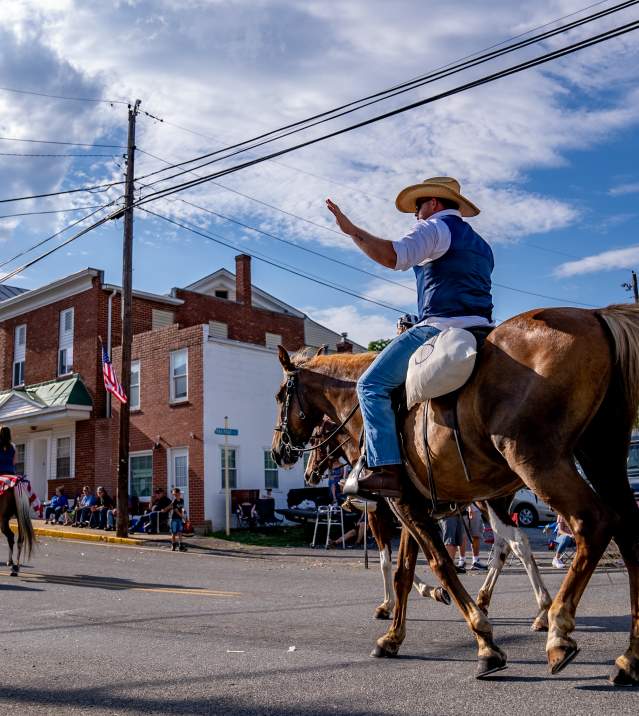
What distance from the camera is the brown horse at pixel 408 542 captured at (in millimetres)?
6332

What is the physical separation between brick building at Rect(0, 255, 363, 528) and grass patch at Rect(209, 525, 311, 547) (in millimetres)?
2043

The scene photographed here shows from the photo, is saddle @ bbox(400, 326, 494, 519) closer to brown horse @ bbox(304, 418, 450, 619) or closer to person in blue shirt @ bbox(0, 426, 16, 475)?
brown horse @ bbox(304, 418, 450, 619)

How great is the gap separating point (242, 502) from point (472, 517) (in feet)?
44.3

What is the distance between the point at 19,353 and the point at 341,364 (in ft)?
107

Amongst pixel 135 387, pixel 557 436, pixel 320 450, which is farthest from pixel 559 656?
pixel 135 387

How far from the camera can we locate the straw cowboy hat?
558 cm

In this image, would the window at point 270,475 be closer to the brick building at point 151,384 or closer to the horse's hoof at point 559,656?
the brick building at point 151,384

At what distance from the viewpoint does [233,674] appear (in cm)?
511

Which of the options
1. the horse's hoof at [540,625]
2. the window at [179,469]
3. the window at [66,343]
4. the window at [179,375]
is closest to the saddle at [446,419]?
the horse's hoof at [540,625]

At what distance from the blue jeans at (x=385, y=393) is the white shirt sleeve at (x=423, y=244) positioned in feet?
1.79

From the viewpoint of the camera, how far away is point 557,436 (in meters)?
4.36

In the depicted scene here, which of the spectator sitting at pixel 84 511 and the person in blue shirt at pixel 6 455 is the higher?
the person in blue shirt at pixel 6 455

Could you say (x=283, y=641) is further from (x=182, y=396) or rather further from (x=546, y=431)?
(x=182, y=396)

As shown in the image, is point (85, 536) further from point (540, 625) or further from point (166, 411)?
point (540, 625)
